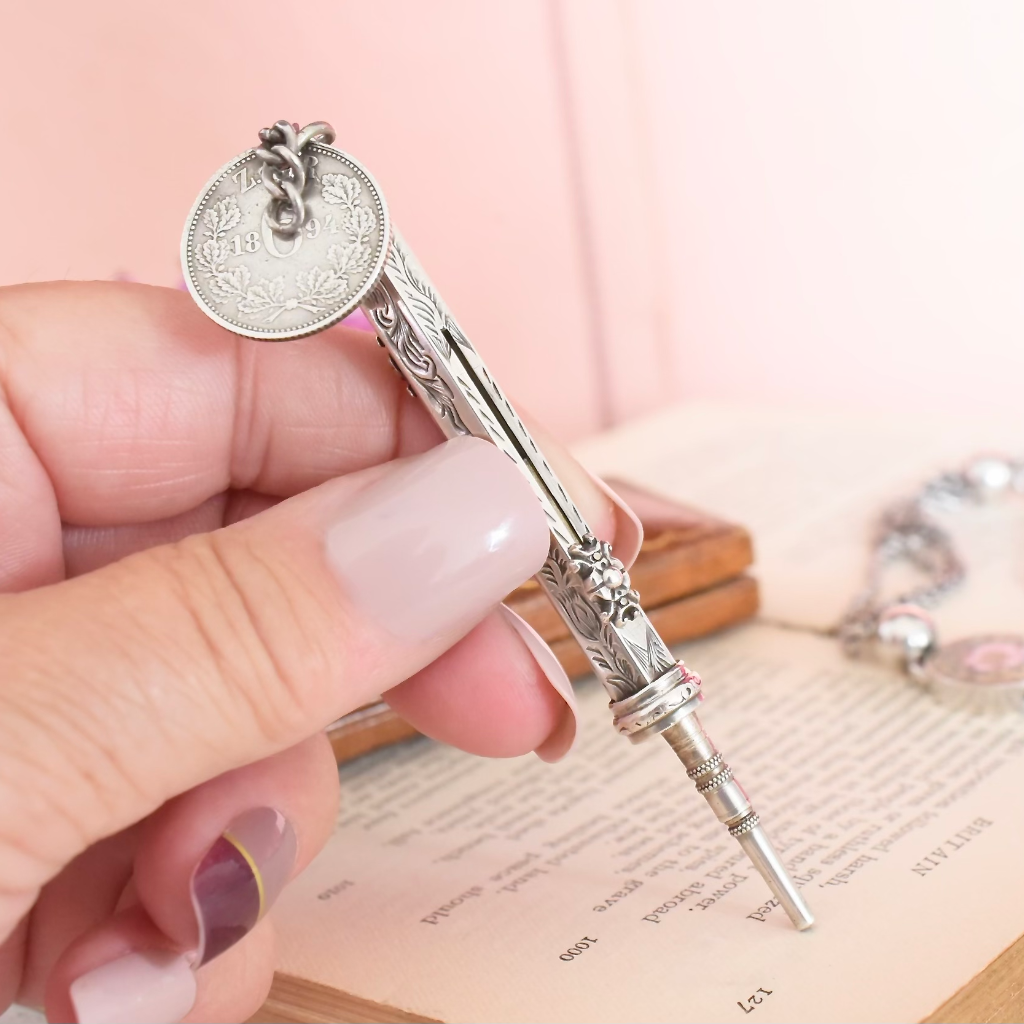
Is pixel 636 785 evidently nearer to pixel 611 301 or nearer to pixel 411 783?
pixel 411 783

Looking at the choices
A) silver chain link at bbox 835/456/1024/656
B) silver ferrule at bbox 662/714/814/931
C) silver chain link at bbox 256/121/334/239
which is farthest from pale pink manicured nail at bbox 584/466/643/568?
silver chain link at bbox 835/456/1024/656

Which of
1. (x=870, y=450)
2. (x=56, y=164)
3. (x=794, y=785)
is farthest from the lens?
(x=870, y=450)

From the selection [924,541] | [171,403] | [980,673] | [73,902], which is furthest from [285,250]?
[924,541]

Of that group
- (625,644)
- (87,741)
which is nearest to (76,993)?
(87,741)

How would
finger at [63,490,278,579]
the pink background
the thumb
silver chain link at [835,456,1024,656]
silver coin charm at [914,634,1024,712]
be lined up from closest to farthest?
1. the thumb
2. finger at [63,490,278,579]
3. silver coin charm at [914,634,1024,712]
4. silver chain link at [835,456,1024,656]
5. the pink background

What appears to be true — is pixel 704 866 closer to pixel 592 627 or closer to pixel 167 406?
pixel 592 627

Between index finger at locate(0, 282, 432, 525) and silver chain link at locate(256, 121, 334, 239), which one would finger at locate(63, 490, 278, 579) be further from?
silver chain link at locate(256, 121, 334, 239)

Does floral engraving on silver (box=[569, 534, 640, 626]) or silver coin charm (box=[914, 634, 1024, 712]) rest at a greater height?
floral engraving on silver (box=[569, 534, 640, 626])

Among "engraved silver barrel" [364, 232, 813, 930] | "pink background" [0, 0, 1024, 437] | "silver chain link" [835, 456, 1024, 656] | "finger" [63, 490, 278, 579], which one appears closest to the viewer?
"engraved silver barrel" [364, 232, 813, 930]
